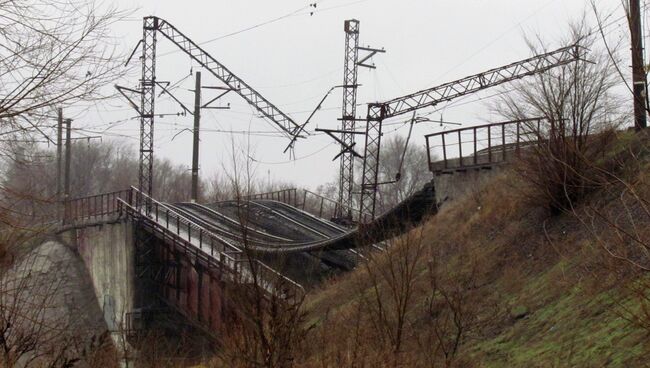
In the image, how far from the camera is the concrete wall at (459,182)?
93.3 ft

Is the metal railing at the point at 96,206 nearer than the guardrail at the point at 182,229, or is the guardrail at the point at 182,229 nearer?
the guardrail at the point at 182,229

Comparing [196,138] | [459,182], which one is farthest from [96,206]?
[459,182]

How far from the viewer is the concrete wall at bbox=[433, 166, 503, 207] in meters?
28.4

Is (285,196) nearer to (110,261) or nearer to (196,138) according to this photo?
(196,138)

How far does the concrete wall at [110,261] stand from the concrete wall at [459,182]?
14.5 meters

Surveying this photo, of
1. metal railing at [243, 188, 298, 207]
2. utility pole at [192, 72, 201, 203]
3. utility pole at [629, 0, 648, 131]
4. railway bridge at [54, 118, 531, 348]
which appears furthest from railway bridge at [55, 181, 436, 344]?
utility pole at [629, 0, 648, 131]

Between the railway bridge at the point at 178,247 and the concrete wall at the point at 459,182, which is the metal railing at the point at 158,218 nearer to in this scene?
the railway bridge at the point at 178,247

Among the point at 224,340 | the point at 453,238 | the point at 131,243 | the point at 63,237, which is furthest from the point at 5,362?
the point at 63,237

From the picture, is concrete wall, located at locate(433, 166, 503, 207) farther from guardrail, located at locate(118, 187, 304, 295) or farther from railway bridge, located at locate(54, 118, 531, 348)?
guardrail, located at locate(118, 187, 304, 295)

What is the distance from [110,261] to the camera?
1598 inches

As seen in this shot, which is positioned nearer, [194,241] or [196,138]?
[194,241]

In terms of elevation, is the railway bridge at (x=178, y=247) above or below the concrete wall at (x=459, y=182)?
below

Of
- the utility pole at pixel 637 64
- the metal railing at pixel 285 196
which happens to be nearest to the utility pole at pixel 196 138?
the metal railing at pixel 285 196

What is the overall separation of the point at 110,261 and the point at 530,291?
27.5 metres
